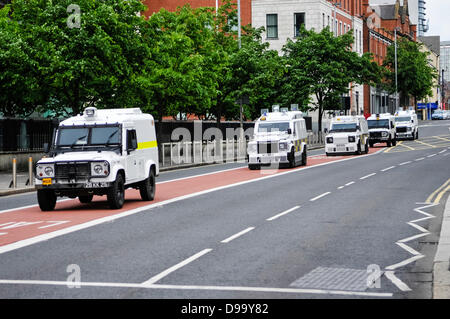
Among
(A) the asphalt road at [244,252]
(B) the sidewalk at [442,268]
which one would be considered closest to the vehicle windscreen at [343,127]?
(A) the asphalt road at [244,252]

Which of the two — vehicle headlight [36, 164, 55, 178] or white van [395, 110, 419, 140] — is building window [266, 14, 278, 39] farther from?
vehicle headlight [36, 164, 55, 178]

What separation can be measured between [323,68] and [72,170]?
46241mm

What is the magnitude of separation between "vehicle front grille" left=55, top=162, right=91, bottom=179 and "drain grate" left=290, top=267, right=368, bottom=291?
349 inches

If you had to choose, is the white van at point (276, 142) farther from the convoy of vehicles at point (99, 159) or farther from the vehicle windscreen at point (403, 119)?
the vehicle windscreen at point (403, 119)

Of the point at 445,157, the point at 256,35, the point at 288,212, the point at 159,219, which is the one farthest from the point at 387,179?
the point at 256,35

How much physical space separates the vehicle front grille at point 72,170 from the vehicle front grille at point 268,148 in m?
17.3

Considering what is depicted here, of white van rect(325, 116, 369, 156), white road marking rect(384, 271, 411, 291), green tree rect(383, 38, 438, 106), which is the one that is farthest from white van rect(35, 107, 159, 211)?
green tree rect(383, 38, 438, 106)

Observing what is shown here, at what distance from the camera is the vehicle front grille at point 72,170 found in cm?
1766

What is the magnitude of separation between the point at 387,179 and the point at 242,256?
16.8 m

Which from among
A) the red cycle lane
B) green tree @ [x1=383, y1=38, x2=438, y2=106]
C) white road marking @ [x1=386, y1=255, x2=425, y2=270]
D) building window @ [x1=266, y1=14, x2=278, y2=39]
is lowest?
the red cycle lane

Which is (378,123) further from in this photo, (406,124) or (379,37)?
(379,37)

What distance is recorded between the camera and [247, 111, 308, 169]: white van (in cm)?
3419
